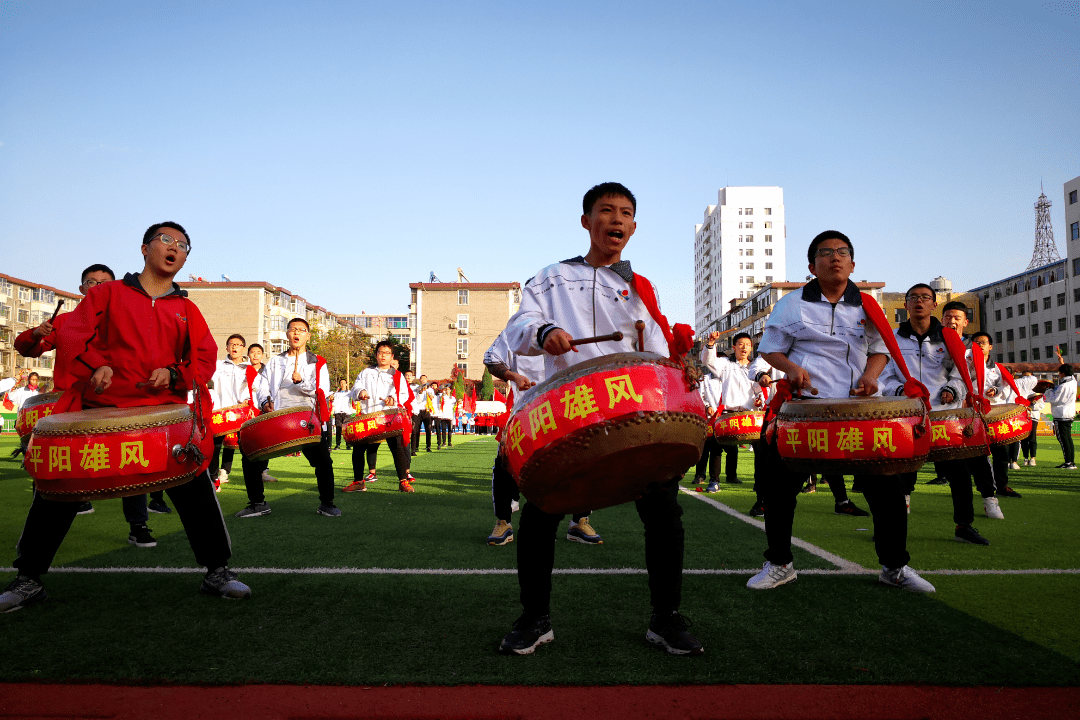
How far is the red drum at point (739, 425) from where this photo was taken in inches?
325

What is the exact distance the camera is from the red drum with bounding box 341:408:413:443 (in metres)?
8.08

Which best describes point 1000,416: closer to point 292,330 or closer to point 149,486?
point 149,486

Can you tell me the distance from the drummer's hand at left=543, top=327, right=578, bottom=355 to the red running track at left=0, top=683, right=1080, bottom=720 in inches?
47.3

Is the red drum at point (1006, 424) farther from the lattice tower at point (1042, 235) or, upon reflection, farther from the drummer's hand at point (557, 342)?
the lattice tower at point (1042, 235)

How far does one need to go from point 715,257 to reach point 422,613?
118 m

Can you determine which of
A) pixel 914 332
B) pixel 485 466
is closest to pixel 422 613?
pixel 914 332

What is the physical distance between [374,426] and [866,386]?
5.68 m

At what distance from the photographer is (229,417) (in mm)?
8602

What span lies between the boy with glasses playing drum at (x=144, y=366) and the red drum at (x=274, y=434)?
89.4 inches

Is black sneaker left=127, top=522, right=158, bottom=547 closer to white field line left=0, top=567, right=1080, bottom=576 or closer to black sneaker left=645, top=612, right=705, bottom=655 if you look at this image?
white field line left=0, top=567, right=1080, bottom=576

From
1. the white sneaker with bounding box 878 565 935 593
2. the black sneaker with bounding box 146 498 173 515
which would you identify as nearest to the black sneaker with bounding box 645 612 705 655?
the white sneaker with bounding box 878 565 935 593

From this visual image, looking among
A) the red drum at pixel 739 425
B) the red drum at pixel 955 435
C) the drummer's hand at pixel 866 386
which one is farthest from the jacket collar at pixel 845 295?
the red drum at pixel 739 425

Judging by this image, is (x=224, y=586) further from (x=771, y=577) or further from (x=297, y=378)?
(x=297, y=378)

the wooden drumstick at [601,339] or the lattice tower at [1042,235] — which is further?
the lattice tower at [1042,235]
